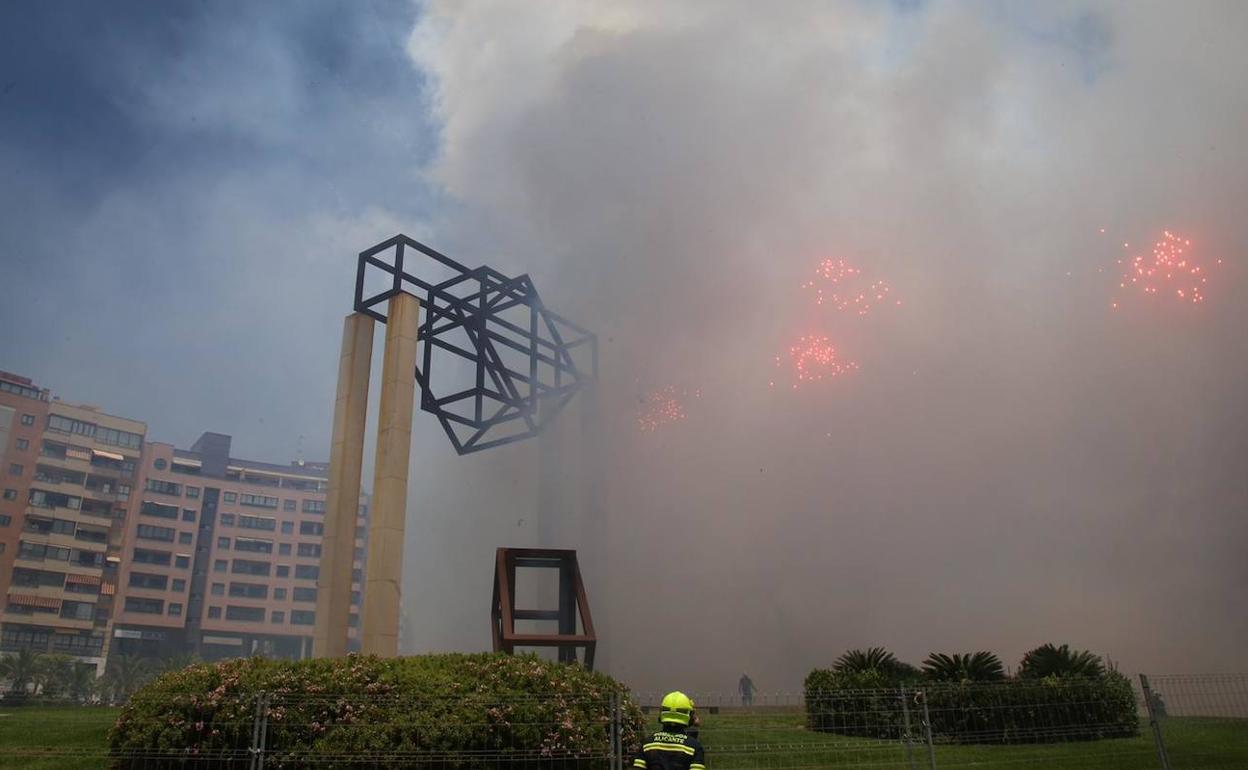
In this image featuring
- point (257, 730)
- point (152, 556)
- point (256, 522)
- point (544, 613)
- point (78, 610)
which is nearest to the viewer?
point (257, 730)

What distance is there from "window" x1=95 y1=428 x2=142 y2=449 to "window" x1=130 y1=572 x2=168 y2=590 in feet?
47.2

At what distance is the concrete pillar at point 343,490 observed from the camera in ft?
77.4

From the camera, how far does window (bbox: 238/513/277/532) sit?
10794 cm

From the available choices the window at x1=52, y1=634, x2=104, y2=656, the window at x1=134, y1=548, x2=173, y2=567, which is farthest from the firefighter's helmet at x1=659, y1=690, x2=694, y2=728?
the window at x1=134, y1=548, x2=173, y2=567

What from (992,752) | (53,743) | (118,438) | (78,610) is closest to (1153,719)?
(992,752)

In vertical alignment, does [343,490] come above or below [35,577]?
below

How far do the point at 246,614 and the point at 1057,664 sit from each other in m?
101

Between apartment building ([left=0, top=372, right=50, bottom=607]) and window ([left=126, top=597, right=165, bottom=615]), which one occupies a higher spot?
apartment building ([left=0, top=372, right=50, bottom=607])

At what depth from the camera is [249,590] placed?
104438 mm

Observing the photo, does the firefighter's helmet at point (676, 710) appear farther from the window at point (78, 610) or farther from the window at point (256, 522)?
the window at point (256, 522)

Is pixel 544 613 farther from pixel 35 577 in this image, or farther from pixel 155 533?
pixel 155 533

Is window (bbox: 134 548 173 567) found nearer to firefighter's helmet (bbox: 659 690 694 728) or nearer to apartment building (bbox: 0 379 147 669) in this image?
apartment building (bbox: 0 379 147 669)

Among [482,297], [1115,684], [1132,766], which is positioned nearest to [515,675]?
[1132,766]

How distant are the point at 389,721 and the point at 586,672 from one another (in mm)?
3418
